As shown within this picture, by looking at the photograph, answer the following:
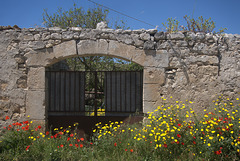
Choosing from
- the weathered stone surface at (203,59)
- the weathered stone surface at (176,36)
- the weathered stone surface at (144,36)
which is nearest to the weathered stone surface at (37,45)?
the weathered stone surface at (144,36)

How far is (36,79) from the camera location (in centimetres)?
401

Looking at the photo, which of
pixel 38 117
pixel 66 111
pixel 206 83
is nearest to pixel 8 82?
pixel 38 117

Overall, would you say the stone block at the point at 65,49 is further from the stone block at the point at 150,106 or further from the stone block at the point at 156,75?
the stone block at the point at 150,106

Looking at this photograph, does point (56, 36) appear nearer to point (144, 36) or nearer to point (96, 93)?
point (96, 93)

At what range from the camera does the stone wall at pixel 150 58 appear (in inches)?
155

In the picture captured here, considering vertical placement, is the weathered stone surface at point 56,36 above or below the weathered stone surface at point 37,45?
above

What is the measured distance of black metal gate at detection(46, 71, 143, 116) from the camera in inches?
183

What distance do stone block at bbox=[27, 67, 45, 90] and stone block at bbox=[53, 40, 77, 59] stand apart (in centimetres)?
43

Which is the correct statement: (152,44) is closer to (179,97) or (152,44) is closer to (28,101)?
(179,97)

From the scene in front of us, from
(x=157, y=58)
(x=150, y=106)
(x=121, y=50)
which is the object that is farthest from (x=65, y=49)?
(x=150, y=106)

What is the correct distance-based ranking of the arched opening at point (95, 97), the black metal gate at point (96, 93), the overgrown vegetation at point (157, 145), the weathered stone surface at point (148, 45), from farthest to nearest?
the black metal gate at point (96, 93), the arched opening at point (95, 97), the weathered stone surface at point (148, 45), the overgrown vegetation at point (157, 145)

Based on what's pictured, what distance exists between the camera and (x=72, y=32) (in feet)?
13.0

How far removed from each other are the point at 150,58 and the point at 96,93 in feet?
4.88

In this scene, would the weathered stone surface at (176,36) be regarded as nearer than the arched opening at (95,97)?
Yes
